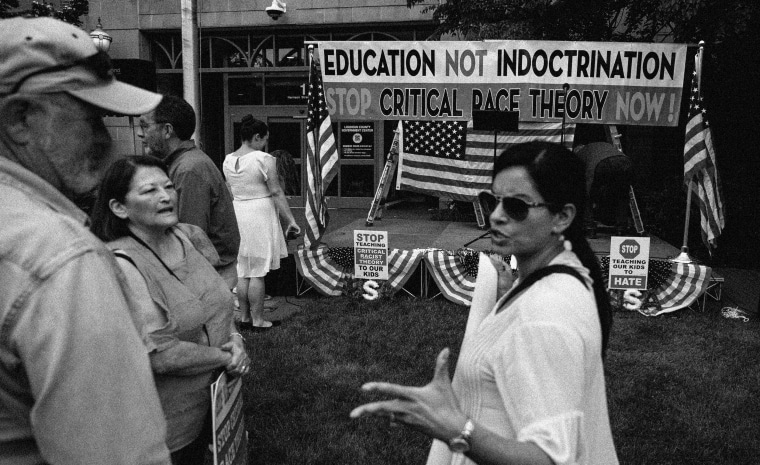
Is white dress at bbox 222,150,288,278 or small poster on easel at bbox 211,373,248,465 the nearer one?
small poster on easel at bbox 211,373,248,465

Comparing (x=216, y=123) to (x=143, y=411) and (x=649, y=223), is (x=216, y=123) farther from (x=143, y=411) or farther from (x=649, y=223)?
(x=143, y=411)

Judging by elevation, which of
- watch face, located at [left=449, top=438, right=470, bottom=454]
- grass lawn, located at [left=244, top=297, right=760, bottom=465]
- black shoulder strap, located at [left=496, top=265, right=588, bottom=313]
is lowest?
grass lawn, located at [left=244, top=297, right=760, bottom=465]

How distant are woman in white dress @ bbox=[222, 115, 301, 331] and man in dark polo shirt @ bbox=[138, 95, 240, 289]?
1.86 metres

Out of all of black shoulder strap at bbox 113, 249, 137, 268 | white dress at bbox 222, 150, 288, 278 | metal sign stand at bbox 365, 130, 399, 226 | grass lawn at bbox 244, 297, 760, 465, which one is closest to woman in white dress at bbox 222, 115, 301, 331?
white dress at bbox 222, 150, 288, 278

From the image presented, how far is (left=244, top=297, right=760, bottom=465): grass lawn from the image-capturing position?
395 centimetres

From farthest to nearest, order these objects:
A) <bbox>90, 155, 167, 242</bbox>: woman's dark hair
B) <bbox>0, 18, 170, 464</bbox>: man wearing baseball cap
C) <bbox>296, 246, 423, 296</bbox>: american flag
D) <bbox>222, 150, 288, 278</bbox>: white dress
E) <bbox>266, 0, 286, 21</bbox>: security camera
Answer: <bbox>266, 0, 286, 21</bbox>: security camera → <bbox>296, 246, 423, 296</bbox>: american flag → <bbox>222, 150, 288, 278</bbox>: white dress → <bbox>90, 155, 167, 242</bbox>: woman's dark hair → <bbox>0, 18, 170, 464</bbox>: man wearing baseball cap

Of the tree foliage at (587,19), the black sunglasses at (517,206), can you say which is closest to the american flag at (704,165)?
the tree foliage at (587,19)

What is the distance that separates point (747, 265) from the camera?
31.2 feet

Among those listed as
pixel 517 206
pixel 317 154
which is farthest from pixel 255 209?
pixel 517 206

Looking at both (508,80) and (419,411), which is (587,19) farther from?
(419,411)

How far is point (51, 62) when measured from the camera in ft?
3.49

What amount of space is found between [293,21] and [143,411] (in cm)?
1411

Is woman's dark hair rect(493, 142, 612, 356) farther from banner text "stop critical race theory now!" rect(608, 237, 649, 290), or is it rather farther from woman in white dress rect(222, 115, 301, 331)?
banner text "stop critical race theory now!" rect(608, 237, 649, 290)

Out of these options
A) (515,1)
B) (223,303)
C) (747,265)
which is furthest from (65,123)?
(747,265)
